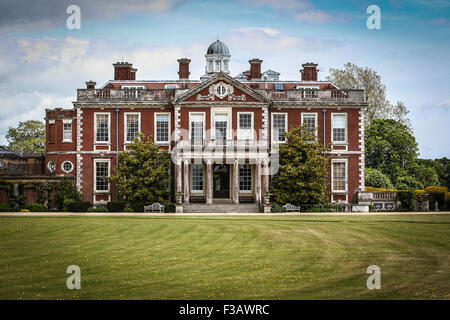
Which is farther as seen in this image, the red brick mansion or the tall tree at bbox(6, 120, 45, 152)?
the tall tree at bbox(6, 120, 45, 152)

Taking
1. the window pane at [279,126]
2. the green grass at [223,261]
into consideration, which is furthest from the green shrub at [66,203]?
the green grass at [223,261]

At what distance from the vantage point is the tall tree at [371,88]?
185 feet

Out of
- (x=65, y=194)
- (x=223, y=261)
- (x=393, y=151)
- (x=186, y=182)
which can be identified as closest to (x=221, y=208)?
(x=186, y=182)

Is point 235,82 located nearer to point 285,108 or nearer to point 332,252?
point 285,108

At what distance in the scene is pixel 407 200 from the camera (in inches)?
1449

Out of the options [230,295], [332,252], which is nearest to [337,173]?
[332,252]

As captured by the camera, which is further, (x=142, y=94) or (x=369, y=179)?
(x=369, y=179)

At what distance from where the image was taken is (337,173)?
133 feet

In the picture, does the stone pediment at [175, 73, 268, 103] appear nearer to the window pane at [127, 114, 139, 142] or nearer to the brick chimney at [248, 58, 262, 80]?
the window pane at [127, 114, 139, 142]

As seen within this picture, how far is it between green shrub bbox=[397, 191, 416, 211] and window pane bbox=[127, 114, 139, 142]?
718 inches

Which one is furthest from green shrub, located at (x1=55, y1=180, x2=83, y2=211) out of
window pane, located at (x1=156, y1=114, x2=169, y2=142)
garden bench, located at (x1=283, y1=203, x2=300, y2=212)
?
garden bench, located at (x1=283, y1=203, x2=300, y2=212)

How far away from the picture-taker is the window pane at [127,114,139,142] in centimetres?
4034

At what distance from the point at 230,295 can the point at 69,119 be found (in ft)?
108

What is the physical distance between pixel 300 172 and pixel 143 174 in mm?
10146
